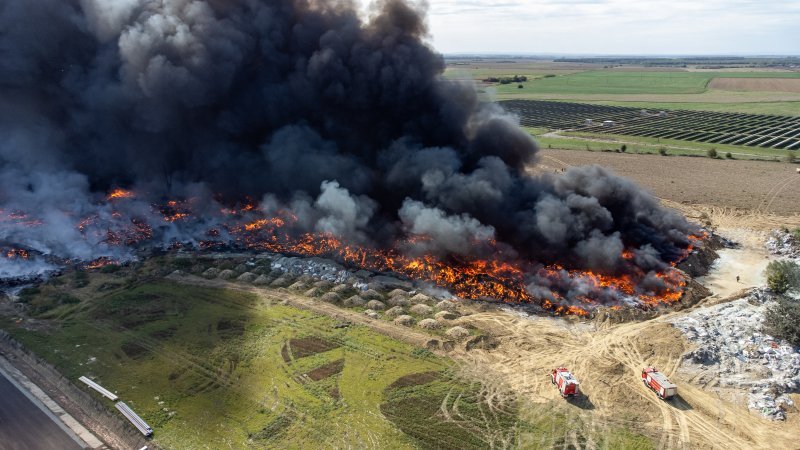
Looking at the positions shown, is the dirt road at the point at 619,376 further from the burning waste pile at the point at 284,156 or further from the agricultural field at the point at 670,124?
the agricultural field at the point at 670,124

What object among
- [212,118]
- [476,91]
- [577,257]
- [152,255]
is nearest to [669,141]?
[476,91]

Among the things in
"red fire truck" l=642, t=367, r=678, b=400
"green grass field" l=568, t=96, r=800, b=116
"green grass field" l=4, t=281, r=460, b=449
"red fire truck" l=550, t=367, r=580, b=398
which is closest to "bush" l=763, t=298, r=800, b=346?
"red fire truck" l=642, t=367, r=678, b=400

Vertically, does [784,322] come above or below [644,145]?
below

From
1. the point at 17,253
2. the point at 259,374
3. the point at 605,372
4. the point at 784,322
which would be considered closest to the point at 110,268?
the point at 17,253

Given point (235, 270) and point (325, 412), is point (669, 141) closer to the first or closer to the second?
point (235, 270)

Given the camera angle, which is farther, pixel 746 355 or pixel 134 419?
pixel 746 355

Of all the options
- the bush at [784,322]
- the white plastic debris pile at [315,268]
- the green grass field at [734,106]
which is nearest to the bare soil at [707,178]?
the bush at [784,322]

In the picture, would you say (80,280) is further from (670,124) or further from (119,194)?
(670,124)
